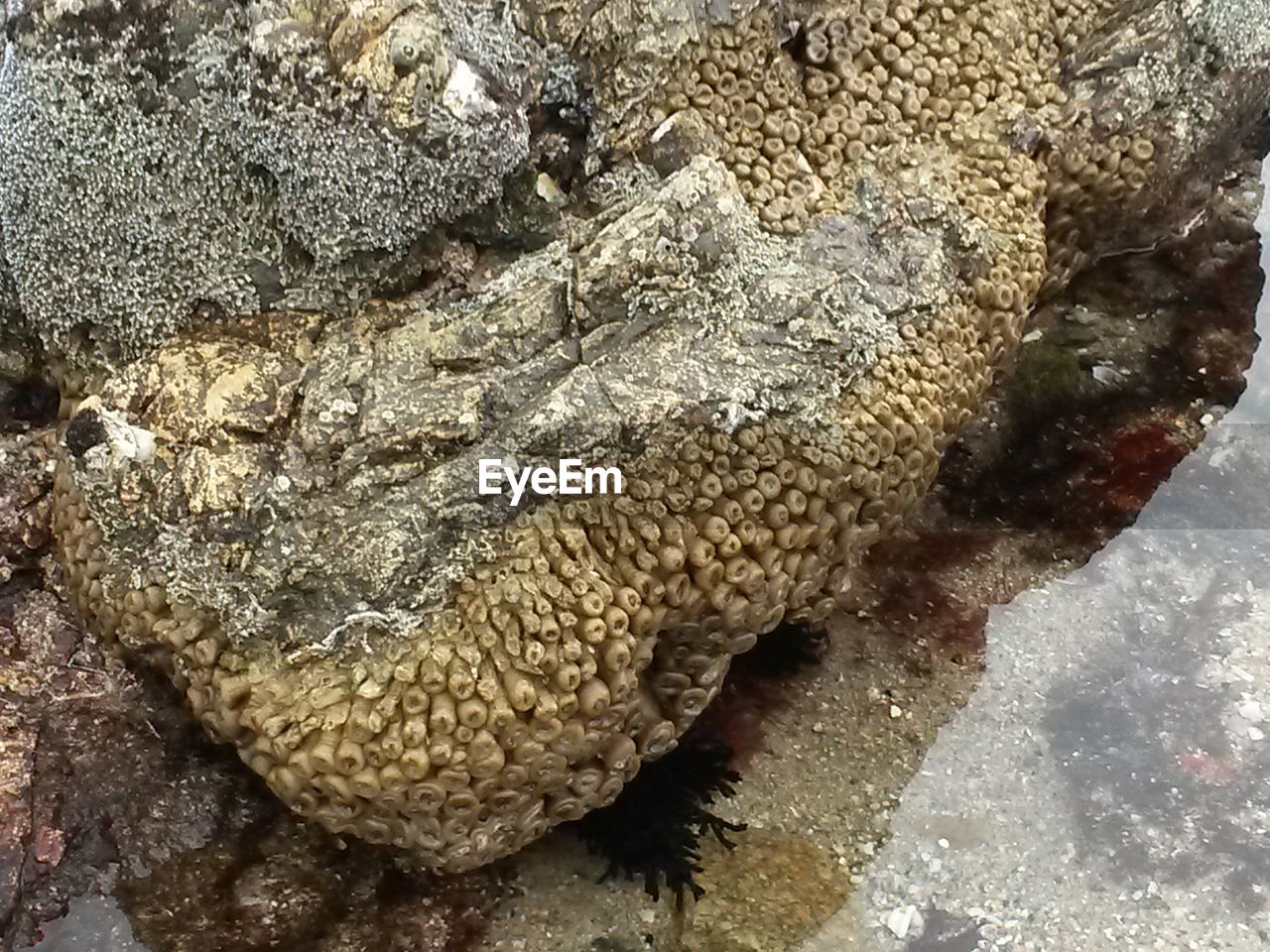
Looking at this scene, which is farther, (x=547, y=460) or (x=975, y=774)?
(x=975, y=774)

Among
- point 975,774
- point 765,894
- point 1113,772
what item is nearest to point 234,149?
point 765,894

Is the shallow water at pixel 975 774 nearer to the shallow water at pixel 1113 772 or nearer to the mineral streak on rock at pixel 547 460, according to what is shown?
the shallow water at pixel 1113 772

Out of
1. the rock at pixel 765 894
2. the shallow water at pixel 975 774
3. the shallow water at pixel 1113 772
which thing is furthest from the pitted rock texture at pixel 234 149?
the shallow water at pixel 1113 772

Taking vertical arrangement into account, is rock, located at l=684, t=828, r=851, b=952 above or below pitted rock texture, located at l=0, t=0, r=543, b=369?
below

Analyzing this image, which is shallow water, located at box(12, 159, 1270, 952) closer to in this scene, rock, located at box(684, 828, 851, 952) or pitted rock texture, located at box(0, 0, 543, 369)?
rock, located at box(684, 828, 851, 952)

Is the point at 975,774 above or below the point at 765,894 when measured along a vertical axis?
below

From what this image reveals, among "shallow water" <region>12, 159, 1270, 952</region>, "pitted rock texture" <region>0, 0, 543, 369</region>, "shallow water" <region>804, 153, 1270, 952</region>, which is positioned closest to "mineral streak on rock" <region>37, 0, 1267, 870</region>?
"pitted rock texture" <region>0, 0, 543, 369</region>

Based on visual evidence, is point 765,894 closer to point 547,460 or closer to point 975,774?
point 975,774

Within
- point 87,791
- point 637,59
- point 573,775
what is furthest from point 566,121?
point 87,791

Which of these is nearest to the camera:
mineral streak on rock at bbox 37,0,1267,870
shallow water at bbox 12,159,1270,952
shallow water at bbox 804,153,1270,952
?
mineral streak on rock at bbox 37,0,1267,870
